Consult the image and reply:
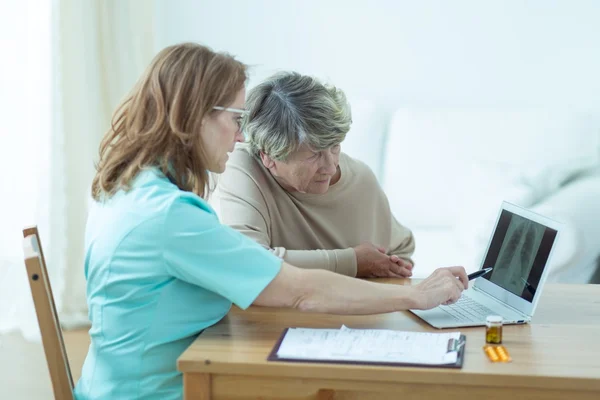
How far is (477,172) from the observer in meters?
3.24

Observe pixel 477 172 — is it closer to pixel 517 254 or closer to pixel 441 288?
pixel 517 254

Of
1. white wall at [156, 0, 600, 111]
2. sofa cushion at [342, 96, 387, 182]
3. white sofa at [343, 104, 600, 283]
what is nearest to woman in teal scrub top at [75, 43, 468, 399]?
white sofa at [343, 104, 600, 283]

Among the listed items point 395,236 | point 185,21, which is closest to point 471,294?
point 395,236

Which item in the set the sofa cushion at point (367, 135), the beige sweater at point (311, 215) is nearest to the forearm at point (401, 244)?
the beige sweater at point (311, 215)

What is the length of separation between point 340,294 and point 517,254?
446mm

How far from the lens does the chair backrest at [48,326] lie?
1.36 m

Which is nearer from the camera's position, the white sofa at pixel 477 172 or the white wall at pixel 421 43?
the white sofa at pixel 477 172

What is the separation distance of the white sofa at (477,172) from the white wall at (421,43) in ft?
0.81

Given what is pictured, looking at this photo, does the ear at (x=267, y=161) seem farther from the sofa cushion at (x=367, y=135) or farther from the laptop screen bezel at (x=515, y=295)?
the sofa cushion at (x=367, y=135)

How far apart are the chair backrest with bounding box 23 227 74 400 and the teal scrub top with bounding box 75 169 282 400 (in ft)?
0.25

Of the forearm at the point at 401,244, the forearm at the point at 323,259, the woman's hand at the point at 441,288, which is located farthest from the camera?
the forearm at the point at 401,244

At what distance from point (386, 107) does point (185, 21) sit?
1.06 m

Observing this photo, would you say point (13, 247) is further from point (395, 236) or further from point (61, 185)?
point (395, 236)

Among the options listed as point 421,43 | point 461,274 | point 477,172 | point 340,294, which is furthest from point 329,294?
point 421,43
